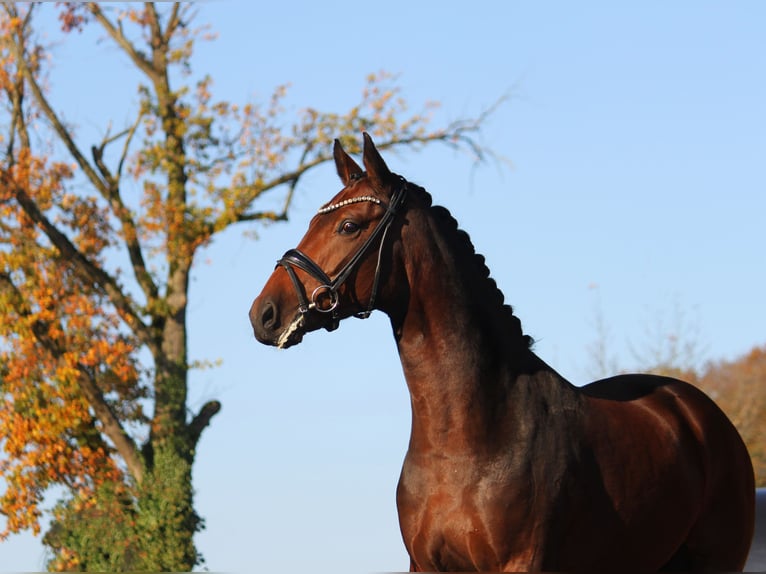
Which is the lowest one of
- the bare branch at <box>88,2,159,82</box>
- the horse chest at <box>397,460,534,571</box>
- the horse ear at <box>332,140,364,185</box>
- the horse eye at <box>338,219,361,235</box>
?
the horse chest at <box>397,460,534,571</box>

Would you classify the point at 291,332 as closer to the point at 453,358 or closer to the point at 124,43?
the point at 453,358

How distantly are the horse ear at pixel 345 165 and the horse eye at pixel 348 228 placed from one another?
0.86ft

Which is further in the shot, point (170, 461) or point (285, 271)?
point (170, 461)

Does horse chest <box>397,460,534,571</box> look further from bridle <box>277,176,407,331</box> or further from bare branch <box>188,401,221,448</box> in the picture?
bare branch <box>188,401,221,448</box>

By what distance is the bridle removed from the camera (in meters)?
3.87

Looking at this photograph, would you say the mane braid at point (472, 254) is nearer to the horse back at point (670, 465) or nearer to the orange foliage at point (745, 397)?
the horse back at point (670, 465)

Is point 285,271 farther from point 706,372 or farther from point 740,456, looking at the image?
point 706,372

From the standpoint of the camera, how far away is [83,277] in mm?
15766

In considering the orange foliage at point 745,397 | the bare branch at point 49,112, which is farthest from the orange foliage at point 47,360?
the orange foliage at point 745,397

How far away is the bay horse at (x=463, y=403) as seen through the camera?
380 centimetres

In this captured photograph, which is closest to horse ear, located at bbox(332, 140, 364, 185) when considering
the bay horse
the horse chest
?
the bay horse

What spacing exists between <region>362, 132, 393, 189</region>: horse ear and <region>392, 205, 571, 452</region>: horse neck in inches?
6.9

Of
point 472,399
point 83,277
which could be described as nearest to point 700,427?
point 472,399

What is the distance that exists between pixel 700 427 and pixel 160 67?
46.2 feet
